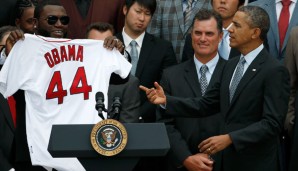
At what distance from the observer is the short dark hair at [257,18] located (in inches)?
233

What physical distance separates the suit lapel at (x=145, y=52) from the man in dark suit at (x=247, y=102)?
1100 mm

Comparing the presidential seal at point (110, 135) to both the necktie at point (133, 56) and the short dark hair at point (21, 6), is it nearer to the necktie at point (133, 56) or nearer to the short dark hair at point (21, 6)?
the necktie at point (133, 56)

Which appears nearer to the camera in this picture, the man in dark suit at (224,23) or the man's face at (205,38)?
the man's face at (205,38)

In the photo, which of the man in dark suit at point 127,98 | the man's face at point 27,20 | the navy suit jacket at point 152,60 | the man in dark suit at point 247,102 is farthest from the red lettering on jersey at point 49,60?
the man's face at point 27,20

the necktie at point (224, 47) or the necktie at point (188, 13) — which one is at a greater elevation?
the necktie at point (188, 13)

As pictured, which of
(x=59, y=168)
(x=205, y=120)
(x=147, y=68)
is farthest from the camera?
(x=147, y=68)

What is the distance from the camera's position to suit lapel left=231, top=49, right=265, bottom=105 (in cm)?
576

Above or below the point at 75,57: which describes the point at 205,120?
below

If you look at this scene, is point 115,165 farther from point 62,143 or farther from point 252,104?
point 252,104

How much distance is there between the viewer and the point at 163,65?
23.7ft

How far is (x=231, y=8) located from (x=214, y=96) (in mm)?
1605

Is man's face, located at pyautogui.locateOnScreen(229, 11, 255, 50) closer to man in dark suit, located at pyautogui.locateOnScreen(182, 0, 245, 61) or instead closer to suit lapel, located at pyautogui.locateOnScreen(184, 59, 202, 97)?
suit lapel, located at pyautogui.locateOnScreen(184, 59, 202, 97)

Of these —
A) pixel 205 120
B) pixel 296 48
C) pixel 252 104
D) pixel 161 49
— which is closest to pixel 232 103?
pixel 252 104

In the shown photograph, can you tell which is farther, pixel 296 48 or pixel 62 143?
pixel 296 48
